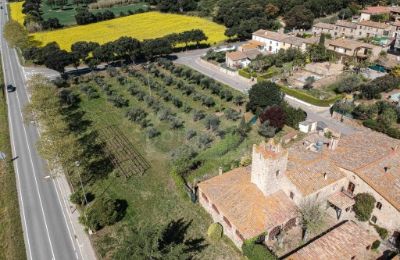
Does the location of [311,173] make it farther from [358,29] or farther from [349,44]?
[358,29]

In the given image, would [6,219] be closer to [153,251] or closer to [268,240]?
[153,251]

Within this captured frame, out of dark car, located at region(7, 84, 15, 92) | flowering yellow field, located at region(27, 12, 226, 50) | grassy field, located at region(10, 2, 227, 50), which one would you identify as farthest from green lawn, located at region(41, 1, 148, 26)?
dark car, located at region(7, 84, 15, 92)

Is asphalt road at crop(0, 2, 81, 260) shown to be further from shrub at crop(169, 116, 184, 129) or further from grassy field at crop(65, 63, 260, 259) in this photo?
shrub at crop(169, 116, 184, 129)

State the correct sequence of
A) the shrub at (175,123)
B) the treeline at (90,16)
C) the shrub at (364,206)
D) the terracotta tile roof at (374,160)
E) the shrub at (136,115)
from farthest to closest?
the treeline at (90,16) → the shrub at (136,115) → the shrub at (175,123) → the shrub at (364,206) → the terracotta tile roof at (374,160)

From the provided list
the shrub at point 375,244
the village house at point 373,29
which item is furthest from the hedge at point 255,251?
the village house at point 373,29

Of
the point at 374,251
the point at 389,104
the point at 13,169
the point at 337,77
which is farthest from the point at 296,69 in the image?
the point at 13,169

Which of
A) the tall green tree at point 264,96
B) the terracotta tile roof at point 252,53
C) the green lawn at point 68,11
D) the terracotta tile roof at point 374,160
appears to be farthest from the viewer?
the green lawn at point 68,11

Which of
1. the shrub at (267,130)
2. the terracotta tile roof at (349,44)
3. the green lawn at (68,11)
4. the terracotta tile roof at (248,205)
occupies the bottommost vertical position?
the shrub at (267,130)

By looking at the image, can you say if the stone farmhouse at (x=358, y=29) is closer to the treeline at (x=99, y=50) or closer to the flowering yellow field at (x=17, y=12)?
the treeline at (x=99, y=50)
